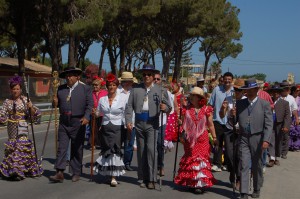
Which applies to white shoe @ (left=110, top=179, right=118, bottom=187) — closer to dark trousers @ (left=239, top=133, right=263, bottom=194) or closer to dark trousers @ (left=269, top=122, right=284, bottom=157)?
dark trousers @ (left=239, top=133, right=263, bottom=194)

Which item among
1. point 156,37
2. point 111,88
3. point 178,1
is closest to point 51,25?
point 178,1

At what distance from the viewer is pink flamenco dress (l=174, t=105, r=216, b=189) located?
7621mm

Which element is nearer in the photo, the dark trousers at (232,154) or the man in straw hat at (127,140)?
the dark trousers at (232,154)

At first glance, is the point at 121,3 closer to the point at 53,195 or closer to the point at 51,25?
the point at 51,25

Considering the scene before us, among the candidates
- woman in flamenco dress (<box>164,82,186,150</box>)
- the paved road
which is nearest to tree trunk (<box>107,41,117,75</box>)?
woman in flamenco dress (<box>164,82,186,150</box>)

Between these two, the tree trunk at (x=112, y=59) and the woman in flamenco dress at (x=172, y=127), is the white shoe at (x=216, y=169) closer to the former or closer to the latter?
the woman in flamenco dress at (x=172, y=127)

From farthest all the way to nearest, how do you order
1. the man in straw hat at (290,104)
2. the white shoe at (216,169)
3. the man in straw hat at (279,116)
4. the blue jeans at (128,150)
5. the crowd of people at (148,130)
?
the man in straw hat at (290,104) < the man in straw hat at (279,116) < the white shoe at (216,169) < the blue jeans at (128,150) < the crowd of people at (148,130)

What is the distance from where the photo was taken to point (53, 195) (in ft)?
24.4

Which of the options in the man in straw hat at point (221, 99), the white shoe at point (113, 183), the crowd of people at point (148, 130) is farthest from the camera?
the man in straw hat at point (221, 99)

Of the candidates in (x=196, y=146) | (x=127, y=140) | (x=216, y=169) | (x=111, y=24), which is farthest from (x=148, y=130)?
(x=111, y=24)

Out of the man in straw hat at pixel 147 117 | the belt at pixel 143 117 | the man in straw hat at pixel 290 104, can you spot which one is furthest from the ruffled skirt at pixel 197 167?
the man in straw hat at pixel 290 104

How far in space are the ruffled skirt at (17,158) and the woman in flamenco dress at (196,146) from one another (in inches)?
99.3

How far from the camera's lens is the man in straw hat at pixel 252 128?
23.9 ft

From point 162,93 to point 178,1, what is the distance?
111 feet
